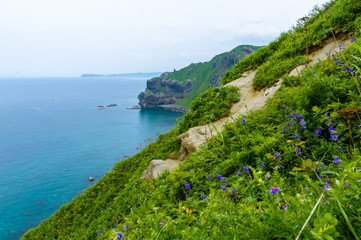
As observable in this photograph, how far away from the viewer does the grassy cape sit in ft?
6.53

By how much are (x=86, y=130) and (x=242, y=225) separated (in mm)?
121119

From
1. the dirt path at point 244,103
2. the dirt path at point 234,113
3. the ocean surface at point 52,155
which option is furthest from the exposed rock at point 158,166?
the ocean surface at point 52,155

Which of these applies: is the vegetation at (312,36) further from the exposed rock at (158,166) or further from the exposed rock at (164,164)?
the exposed rock at (158,166)

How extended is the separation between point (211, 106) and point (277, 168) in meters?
6.89

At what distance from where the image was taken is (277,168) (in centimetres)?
402

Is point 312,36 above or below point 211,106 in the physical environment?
above

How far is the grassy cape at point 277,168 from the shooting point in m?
1.99

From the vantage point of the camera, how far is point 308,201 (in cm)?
201

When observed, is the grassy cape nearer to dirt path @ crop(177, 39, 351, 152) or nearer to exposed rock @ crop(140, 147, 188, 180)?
dirt path @ crop(177, 39, 351, 152)

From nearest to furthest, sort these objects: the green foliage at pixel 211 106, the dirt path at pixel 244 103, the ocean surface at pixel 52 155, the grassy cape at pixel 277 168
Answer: the grassy cape at pixel 277 168 → the dirt path at pixel 244 103 → the green foliage at pixel 211 106 → the ocean surface at pixel 52 155

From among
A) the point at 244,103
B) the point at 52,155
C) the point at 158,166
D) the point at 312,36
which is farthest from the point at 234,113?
the point at 52,155

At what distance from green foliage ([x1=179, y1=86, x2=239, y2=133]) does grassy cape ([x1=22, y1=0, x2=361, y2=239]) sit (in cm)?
6

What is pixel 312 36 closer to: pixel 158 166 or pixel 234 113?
pixel 234 113

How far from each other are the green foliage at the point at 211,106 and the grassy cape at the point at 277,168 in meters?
0.06
